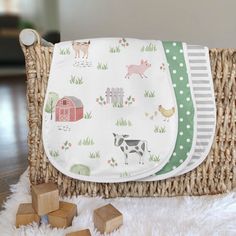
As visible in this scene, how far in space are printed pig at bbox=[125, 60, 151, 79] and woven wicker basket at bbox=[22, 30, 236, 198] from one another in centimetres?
17

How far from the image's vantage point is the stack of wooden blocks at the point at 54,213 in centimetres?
74

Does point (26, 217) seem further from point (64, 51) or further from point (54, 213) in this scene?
point (64, 51)

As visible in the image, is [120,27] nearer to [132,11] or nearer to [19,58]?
[132,11]

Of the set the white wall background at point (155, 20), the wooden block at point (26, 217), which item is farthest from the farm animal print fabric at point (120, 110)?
the white wall background at point (155, 20)

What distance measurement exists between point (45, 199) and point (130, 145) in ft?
0.84

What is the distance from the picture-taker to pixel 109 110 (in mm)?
810

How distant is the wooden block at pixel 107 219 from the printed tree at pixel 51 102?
0.28m

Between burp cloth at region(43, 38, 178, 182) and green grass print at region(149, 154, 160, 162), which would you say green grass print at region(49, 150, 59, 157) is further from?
green grass print at region(149, 154, 160, 162)

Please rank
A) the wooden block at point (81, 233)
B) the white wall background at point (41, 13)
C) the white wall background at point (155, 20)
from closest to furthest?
the wooden block at point (81, 233) < the white wall background at point (155, 20) < the white wall background at point (41, 13)

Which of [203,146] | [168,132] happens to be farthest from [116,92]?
[203,146]

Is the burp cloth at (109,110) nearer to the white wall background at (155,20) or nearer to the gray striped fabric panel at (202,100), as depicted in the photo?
the gray striped fabric panel at (202,100)

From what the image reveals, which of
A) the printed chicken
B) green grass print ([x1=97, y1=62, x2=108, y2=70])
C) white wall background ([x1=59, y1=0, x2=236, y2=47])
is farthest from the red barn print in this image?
white wall background ([x1=59, y1=0, x2=236, y2=47])

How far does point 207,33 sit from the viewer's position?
143 cm

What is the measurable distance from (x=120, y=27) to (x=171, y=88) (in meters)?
1.13
